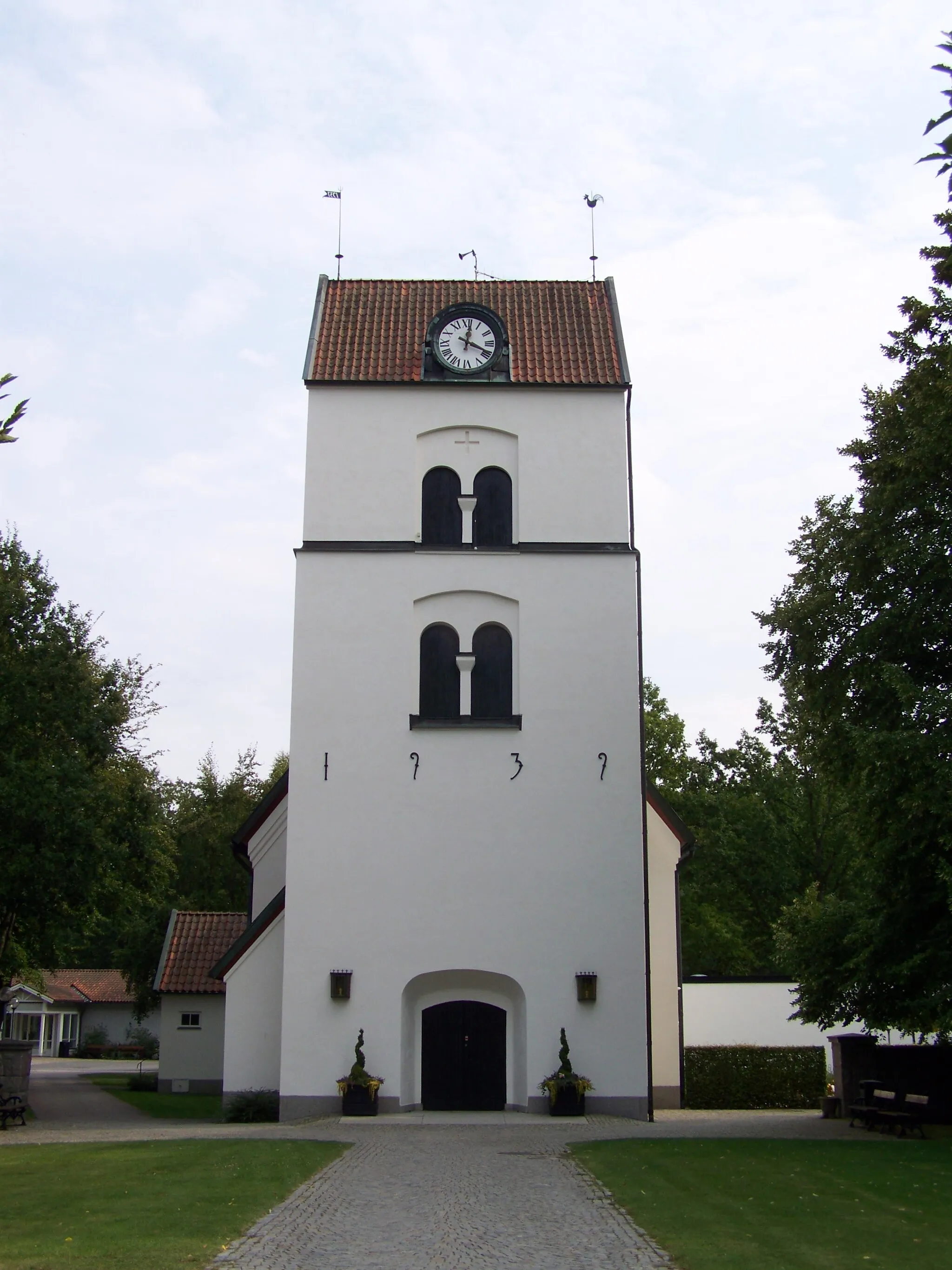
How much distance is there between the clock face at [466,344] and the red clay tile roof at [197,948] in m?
15.6

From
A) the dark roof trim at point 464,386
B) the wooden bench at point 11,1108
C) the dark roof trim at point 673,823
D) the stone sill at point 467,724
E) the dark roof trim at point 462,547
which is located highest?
the dark roof trim at point 464,386

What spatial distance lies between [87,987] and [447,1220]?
234 ft

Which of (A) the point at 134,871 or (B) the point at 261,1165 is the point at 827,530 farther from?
(A) the point at 134,871

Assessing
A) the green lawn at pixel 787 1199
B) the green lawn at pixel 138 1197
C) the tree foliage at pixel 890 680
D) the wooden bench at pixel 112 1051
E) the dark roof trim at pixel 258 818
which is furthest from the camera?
the wooden bench at pixel 112 1051

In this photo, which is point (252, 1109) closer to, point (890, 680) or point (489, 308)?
point (890, 680)

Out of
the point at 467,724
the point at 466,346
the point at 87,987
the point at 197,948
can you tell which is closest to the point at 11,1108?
the point at 467,724

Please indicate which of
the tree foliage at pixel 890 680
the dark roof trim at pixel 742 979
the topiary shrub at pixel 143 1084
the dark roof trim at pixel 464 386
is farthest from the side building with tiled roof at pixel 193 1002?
the tree foliage at pixel 890 680

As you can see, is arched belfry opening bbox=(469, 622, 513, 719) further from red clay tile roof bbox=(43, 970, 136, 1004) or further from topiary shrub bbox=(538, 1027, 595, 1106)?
red clay tile roof bbox=(43, 970, 136, 1004)

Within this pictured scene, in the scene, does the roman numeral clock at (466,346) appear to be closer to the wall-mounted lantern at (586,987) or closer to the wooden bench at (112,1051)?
the wall-mounted lantern at (586,987)

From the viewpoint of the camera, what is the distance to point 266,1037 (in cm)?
2377

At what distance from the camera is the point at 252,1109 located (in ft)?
74.7

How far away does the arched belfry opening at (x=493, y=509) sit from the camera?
24.9 m

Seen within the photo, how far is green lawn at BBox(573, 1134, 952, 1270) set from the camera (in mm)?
10406

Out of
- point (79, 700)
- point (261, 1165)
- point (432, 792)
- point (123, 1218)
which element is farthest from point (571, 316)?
point (123, 1218)
